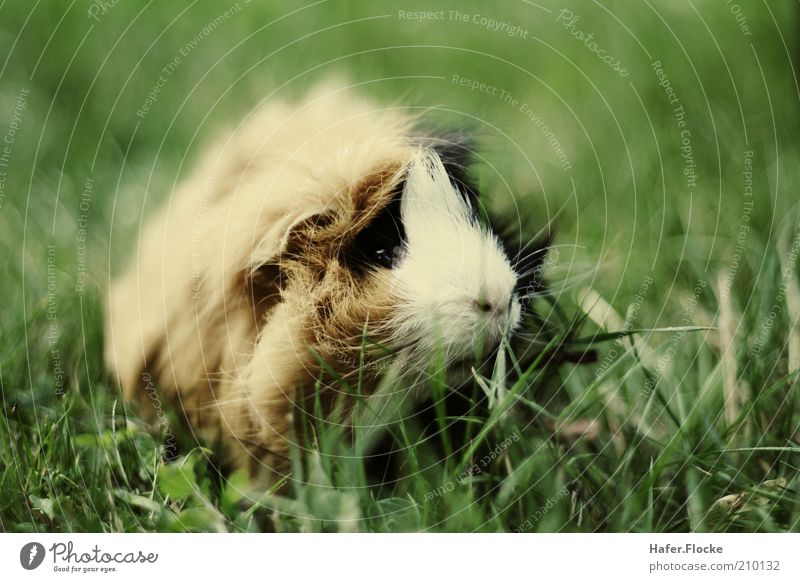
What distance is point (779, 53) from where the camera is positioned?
0.98m

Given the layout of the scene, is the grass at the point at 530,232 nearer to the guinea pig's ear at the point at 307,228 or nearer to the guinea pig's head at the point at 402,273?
the guinea pig's head at the point at 402,273

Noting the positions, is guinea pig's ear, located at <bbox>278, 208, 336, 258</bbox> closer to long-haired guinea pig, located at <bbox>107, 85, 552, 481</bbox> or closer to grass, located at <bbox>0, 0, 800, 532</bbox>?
long-haired guinea pig, located at <bbox>107, 85, 552, 481</bbox>

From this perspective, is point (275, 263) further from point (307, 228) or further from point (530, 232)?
point (530, 232)

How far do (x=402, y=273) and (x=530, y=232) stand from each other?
0.19 meters

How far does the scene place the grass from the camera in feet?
2.51

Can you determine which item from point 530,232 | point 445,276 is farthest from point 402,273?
point 530,232

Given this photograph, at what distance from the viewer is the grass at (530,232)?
30.1 inches

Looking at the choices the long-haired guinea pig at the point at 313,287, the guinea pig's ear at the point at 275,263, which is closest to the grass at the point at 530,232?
the long-haired guinea pig at the point at 313,287

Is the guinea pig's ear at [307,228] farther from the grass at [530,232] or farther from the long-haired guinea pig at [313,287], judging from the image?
the grass at [530,232]

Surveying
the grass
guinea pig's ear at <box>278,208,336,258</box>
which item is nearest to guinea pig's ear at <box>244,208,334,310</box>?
guinea pig's ear at <box>278,208,336,258</box>

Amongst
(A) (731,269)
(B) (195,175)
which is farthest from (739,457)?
(B) (195,175)

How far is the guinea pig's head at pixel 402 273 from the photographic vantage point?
0.73 meters

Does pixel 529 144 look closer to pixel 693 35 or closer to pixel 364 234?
pixel 693 35

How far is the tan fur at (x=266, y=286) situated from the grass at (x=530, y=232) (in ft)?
0.18
